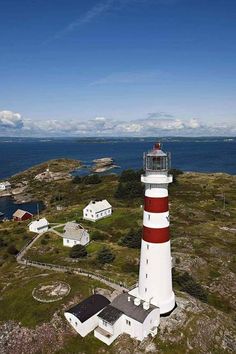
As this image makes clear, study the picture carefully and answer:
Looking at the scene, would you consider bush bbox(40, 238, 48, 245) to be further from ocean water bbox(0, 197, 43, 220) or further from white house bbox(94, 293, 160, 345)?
ocean water bbox(0, 197, 43, 220)

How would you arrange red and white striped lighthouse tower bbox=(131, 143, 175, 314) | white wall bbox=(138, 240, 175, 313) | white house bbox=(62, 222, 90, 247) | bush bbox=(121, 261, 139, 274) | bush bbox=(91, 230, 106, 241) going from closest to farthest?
red and white striped lighthouse tower bbox=(131, 143, 175, 314), white wall bbox=(138, 240, 175, 313), bush bbox=(121, 261, 139, 274), white house bbox=(62, 222, 90, 247), bush bbox=(91, 230, 106, 241)

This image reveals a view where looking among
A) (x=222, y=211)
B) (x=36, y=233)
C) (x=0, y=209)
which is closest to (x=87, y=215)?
(x=36, y=233)

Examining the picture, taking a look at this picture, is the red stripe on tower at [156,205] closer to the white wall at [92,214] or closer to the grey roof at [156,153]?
the grey roof at [156,153]

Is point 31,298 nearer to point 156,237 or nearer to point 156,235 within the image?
point 156,237

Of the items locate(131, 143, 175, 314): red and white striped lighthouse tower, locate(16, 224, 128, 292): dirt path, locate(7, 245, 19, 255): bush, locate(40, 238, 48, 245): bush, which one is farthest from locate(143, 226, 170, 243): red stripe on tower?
locate(40, 238, 48, 245): bush

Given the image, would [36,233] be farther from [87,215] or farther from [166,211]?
[166,211]

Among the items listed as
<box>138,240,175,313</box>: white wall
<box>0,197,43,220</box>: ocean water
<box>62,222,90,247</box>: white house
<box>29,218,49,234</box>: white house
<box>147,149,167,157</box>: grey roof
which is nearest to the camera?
<box>147,149,167,157</box>: grey roof
